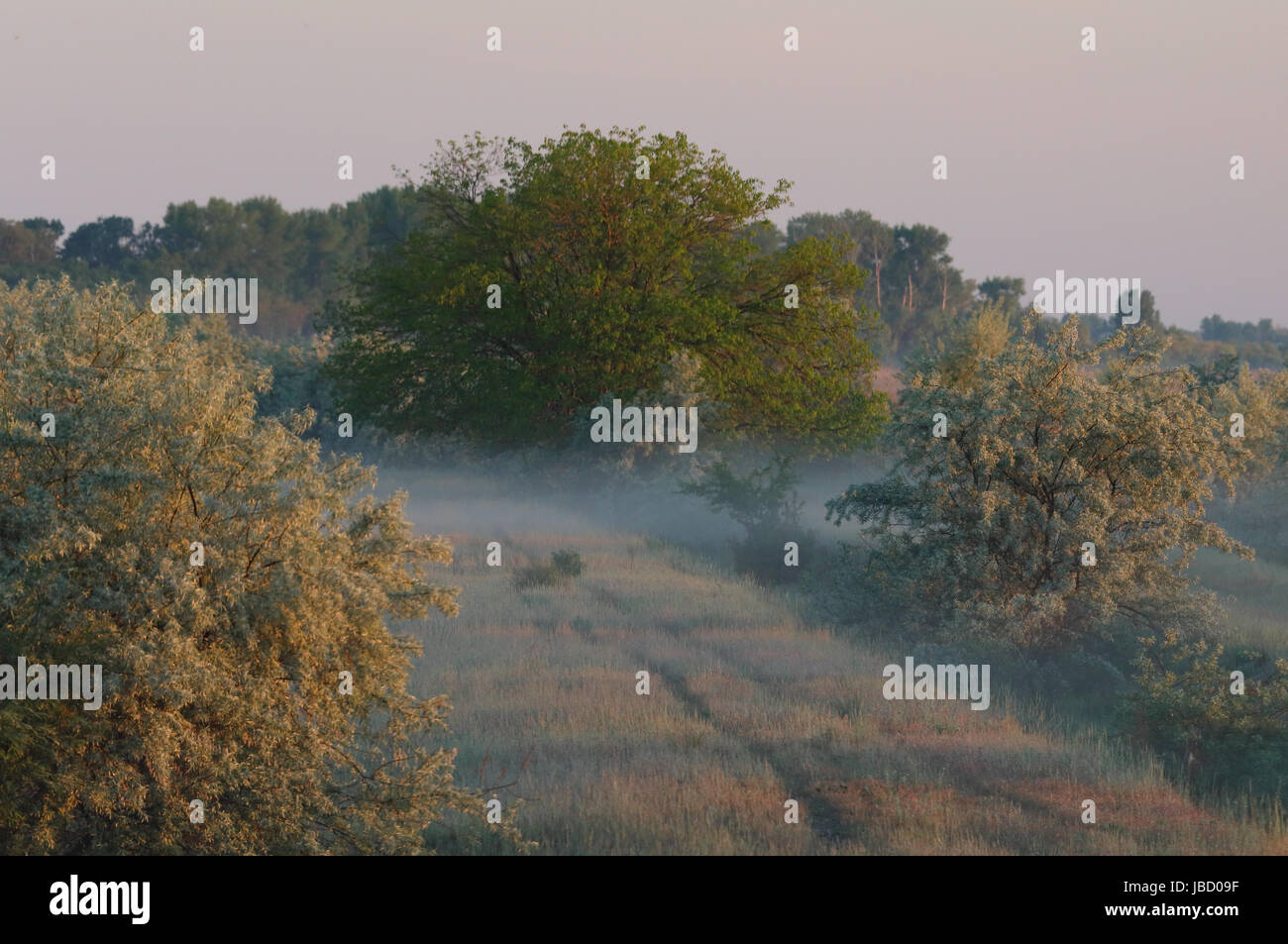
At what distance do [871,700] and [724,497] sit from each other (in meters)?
13.7

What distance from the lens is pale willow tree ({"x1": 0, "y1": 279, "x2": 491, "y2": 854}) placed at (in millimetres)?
7328

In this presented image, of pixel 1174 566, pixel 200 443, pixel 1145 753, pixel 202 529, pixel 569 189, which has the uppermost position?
pixel 569 189

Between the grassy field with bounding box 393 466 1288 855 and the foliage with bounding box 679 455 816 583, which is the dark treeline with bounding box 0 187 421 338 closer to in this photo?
the foliage with bounding box 679 455 816 583

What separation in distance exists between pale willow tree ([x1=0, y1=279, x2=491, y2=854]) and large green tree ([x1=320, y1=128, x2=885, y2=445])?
71.0ft

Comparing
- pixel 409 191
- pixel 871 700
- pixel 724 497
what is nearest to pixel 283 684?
pixel 871 700

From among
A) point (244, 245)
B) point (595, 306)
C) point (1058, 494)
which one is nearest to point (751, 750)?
point (1058, 494)

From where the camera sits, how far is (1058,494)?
16469 mm

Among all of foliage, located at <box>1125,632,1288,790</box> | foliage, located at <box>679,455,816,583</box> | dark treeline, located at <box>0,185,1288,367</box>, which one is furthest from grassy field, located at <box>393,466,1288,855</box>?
dark treeline, located at <box>0,185,1288,367</box>

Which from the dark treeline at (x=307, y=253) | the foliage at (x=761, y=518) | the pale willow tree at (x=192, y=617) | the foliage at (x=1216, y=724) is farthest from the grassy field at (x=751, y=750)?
the dark treeline at (x=307, y=253)

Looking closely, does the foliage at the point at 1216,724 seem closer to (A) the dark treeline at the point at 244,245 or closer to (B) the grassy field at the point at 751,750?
(B) the grassy field at the point at 751,750

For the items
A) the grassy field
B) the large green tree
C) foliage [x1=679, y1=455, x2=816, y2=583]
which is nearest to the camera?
the grassy field

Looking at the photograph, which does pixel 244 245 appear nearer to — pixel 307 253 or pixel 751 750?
pixel 307 253

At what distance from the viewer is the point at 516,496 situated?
114ft

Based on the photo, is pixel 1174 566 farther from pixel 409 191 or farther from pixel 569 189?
pixel 409 191
